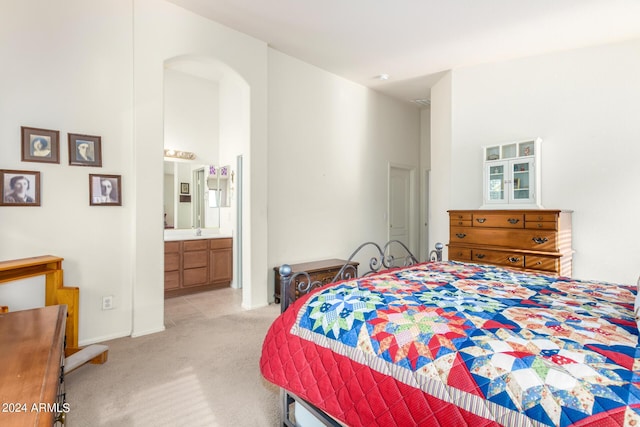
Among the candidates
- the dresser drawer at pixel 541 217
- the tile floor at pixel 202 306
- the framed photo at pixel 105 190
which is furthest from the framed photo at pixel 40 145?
the dresser drawer at pixel 541 217

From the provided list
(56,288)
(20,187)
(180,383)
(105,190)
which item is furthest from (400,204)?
(20,187)

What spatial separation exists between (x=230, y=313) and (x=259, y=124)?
2205 millimetres

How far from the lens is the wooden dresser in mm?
3244

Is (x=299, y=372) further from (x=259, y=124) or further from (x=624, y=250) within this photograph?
(x=624, y=250)

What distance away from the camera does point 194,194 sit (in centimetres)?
529

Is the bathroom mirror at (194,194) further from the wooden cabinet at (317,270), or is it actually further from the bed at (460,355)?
the bed at (460,355)

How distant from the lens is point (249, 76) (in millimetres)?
3789

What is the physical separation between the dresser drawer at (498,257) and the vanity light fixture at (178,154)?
13.8ft

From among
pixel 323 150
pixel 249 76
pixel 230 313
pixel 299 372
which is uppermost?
pixel 249 76

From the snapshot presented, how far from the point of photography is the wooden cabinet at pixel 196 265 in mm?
4445

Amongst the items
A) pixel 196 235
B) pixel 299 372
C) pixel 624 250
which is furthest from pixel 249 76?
pixel 624 250

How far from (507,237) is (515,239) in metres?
0.08

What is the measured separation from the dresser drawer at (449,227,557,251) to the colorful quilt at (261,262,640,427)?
60.9 inches

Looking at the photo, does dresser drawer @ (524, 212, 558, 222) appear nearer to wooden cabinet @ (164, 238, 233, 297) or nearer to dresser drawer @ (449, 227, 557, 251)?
dresser drawer @ (449, 227, 557, 251)
